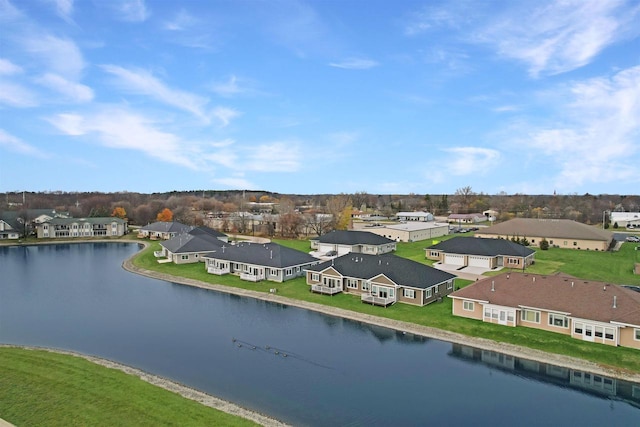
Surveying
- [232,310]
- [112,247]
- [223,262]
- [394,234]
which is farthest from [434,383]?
Answer: [112,247]

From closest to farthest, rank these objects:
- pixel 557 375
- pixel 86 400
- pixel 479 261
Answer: pixel 86 400 < pixel 557 375 < pixel 479 261

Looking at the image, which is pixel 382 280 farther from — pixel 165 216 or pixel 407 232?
pixel 165 216

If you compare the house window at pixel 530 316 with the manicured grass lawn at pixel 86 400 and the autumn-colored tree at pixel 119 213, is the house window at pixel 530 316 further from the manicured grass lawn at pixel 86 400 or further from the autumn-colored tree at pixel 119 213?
the autumn-colored tree at pixel 119 213

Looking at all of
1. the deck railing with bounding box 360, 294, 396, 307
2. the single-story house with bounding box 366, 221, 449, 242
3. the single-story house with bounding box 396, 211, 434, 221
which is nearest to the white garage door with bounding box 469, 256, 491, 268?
the deck railing with bounding box 360, 294, 396, 307

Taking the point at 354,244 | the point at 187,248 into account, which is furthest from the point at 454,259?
the point at 187,248

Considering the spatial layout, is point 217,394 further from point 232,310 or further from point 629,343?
point 629,343

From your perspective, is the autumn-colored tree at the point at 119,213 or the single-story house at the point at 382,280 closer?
the single-story house at the point at 382,280

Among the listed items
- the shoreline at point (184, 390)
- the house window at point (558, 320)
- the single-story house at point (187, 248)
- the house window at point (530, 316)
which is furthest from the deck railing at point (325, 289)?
the single-story house at point (187, 248)

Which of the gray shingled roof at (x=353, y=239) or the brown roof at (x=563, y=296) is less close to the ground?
the gray shingled roof at (x=353, y=239)
